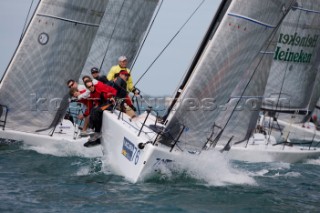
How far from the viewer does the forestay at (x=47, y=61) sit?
44.8ft

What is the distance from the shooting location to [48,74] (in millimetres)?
13992

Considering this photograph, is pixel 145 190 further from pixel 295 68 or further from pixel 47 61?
pixel 295 68

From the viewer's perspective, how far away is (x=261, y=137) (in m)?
17.1

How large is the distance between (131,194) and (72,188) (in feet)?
3.05

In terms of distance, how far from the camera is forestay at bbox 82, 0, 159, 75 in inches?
637

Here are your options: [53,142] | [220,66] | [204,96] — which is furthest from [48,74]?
[220,66]

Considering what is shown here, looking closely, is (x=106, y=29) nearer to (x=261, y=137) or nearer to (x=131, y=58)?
(x=131, y=58)

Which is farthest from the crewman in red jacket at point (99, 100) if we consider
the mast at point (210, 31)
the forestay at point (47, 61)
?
the forestay at point (47, 61)

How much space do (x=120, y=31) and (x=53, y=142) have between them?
4.01 m

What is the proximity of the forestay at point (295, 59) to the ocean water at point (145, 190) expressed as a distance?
6.12 metres

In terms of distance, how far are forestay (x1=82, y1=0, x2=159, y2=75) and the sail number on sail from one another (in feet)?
12.4

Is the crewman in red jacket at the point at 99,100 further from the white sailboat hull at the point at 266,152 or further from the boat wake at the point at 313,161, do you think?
the boat wake at the point at 313,161

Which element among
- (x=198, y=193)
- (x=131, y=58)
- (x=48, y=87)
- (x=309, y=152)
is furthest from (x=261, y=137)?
(x=198, y=193)

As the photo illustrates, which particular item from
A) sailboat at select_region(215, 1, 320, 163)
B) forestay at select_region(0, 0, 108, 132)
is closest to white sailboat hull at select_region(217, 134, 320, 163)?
sailboat at select_region(215, 1, 320, 163)
